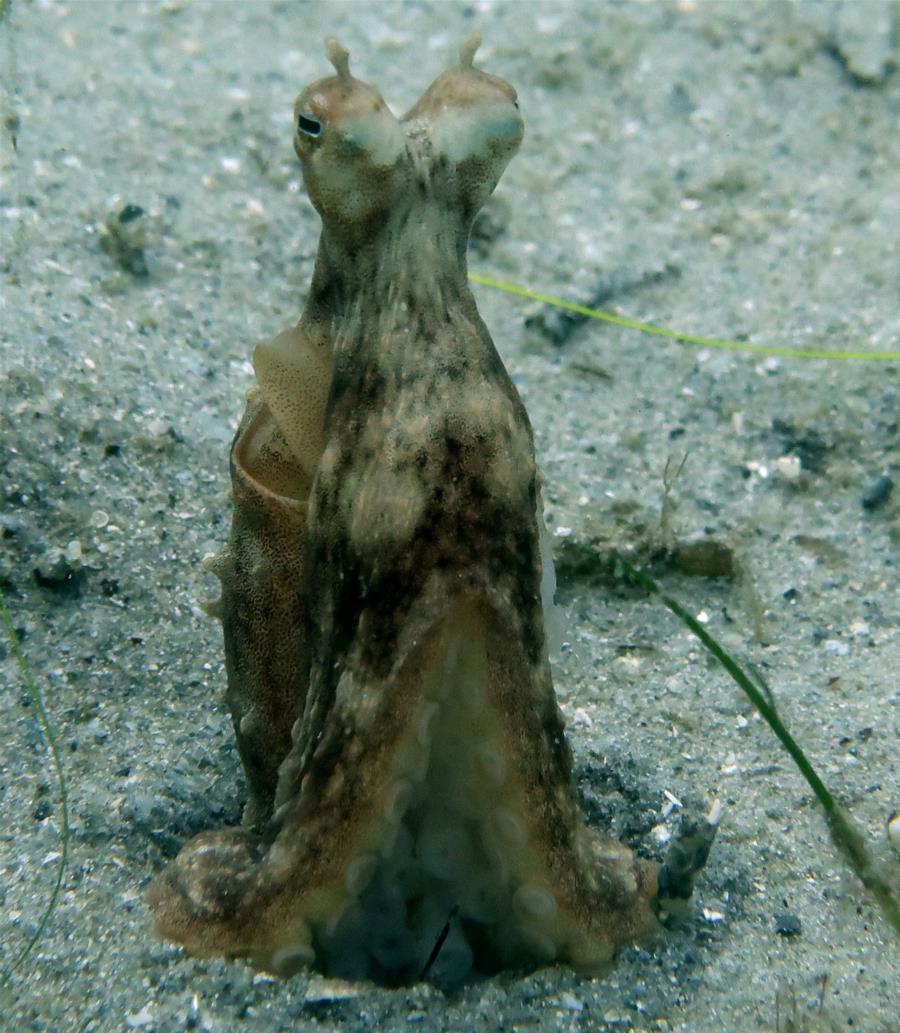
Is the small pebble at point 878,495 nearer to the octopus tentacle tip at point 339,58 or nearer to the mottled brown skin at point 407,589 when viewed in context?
the mottled brown skin at point 407,589

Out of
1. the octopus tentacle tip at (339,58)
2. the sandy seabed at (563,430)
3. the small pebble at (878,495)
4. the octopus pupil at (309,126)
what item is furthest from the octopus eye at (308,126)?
the small pebble at (878,495)

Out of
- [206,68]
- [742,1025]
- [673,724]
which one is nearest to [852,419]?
[673,724]

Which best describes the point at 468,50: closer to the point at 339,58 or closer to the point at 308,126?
the point at 339,58

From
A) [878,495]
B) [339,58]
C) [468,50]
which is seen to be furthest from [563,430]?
[339,58]

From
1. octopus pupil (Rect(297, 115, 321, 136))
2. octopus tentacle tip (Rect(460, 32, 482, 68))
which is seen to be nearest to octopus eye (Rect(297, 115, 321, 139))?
octopus pupil (Rect(297, 115, 321, 136))

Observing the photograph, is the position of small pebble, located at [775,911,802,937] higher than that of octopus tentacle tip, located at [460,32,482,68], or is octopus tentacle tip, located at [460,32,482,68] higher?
octopus tentacle tip, located at [460,32,482,68]

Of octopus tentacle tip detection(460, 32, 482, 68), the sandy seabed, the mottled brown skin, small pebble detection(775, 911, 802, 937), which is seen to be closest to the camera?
the mottled brown skin

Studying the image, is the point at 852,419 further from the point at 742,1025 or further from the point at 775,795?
the point at 742,1025

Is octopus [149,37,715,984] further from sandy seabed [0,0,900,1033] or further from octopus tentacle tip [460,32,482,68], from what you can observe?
sandy seabed [0,0,900,1033]
